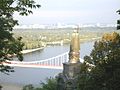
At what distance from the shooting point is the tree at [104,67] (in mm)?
7531

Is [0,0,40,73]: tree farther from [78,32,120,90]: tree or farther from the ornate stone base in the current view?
the ornate stone base

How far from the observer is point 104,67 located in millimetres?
8078

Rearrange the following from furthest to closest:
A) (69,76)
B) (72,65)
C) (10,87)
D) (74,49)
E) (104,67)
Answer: (10,87) < (69,76) < (72,65) < (74,49) < (104,67)

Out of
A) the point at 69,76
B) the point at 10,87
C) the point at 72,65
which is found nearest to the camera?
the point at 72,65

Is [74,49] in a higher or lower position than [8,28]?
lower

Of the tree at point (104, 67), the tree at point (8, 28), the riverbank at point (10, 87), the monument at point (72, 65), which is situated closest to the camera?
the tree at point (8, 28)

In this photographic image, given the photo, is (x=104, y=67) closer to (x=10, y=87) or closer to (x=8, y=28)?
(x=8, y=28)

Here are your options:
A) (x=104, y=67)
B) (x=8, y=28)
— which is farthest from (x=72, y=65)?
(x=8, y=28)

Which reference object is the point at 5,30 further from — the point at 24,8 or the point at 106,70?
the point at 106,70

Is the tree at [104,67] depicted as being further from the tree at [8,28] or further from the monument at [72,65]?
the monument at [72,65]

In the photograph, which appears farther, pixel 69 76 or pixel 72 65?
pixel 69 76

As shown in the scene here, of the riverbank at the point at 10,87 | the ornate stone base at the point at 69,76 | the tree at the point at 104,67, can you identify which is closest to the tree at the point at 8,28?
the tree at the point at 104,67

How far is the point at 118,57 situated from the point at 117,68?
1.85 feet

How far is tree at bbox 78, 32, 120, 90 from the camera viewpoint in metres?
7.53
